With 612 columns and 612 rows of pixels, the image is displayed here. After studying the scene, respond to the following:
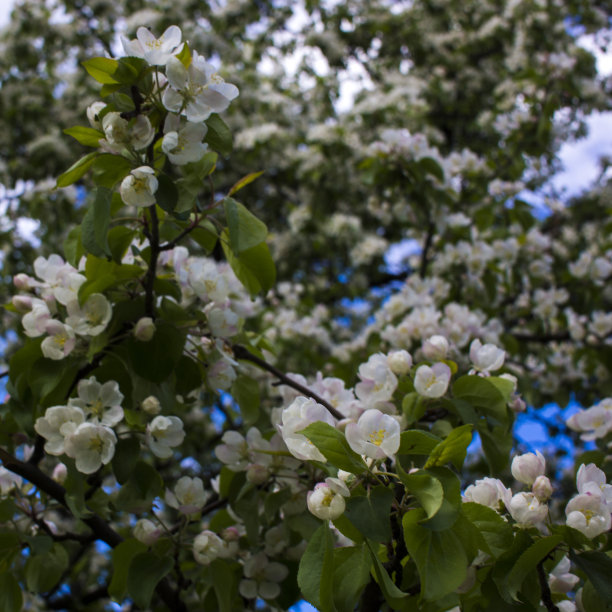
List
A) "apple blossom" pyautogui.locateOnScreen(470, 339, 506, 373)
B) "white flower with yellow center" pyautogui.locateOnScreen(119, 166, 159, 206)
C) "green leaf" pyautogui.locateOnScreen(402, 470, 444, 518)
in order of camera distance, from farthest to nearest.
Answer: "apple blossom" pyautogui.locateOnScreen(470, 339, 506, 373)
"white flower with yellow center" pyautogui.locateOnScreen(119, 166, 159, 206)
"green leaf" pyautogui.locateOnScreen(402, 470, 444, 518)

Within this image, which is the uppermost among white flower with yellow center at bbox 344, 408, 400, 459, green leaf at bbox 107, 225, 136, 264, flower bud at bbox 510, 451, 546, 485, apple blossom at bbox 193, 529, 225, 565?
green leaf at bbox 107, 225, 136, 264

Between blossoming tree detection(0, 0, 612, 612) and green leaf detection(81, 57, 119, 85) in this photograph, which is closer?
blossoming tree detection(0, 0, 612, 612)

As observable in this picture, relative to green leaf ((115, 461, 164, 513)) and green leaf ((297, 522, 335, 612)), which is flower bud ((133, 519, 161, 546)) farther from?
green leaf ((297, 522, 335, 612))

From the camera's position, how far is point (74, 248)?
1577mm

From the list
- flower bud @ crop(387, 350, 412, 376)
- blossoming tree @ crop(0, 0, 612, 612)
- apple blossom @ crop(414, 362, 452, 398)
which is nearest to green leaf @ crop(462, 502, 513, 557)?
blossoming tree @ crop(0, 0, 612, 612)

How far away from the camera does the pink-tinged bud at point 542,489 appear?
111 cm

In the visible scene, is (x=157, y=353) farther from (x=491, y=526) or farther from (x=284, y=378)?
(x=491, y=526)

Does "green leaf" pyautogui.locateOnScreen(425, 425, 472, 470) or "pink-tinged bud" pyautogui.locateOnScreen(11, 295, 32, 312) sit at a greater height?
"pink-tinged bud" pyautogui.locateOnScreen(11, 295, 32, 312)

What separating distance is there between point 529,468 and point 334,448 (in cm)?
39

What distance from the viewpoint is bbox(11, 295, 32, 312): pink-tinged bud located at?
1.54 m

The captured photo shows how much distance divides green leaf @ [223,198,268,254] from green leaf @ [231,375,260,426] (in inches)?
17.0

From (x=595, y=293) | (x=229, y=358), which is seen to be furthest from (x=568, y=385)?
(x=229, y=358)

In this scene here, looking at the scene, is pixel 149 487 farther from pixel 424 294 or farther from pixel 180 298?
pixel 424 294

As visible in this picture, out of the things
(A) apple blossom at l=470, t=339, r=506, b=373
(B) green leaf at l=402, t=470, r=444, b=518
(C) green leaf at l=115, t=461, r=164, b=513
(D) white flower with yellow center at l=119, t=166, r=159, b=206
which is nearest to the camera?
(B) green leaf at l=402, t=470, r=444, b=518
